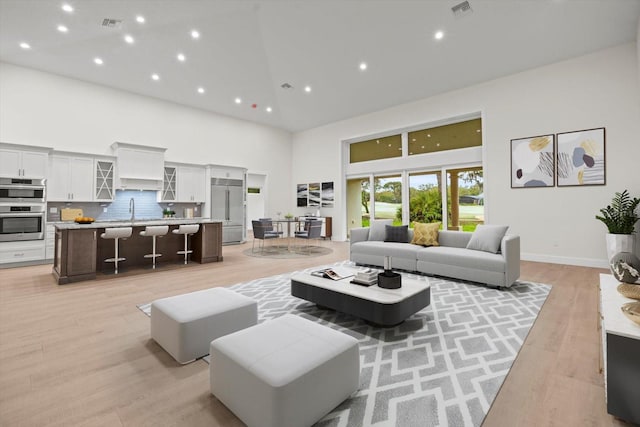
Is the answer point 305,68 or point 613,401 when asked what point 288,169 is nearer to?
point 305,68

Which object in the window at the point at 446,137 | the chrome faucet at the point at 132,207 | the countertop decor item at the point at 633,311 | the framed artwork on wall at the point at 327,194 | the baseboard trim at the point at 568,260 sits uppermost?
the window at the point at 446,137

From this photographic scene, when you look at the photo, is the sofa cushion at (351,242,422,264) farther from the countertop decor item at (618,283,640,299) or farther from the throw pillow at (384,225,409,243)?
the countertop decor item at (618,283,640,299)

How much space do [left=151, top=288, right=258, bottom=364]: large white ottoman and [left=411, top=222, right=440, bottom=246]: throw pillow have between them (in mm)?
3451

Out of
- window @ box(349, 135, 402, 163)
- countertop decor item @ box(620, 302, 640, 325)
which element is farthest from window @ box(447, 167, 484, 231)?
countertop decor item @ box(620, 302, 640, 325)

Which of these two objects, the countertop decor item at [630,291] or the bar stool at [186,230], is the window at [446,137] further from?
the bar stool at [186,230]

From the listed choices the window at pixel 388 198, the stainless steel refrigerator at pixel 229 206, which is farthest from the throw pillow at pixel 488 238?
the stainless steel refrigerator at pixel 229 206

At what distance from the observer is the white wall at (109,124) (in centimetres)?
618

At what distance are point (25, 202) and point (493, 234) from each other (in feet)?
27.5

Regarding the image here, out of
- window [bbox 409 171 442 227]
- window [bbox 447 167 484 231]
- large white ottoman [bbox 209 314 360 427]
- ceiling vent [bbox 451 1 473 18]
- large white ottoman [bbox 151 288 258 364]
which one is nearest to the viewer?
large white ottoman [bbox 209 314 360 427]

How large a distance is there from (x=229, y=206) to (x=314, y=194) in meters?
3.04

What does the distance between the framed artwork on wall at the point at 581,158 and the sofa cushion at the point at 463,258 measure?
303cm

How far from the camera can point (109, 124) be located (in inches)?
285

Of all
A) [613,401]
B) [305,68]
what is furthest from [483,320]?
[305,68]

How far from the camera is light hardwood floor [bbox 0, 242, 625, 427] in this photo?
158cm
